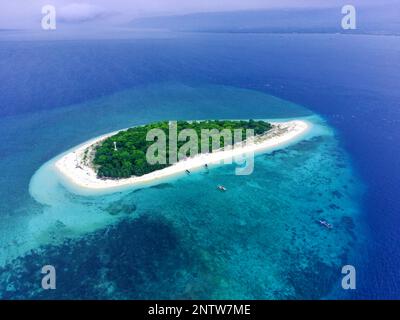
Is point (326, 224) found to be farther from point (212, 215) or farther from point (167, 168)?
point (167, 168)

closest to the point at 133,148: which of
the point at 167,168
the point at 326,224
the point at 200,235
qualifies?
the point at 167,168

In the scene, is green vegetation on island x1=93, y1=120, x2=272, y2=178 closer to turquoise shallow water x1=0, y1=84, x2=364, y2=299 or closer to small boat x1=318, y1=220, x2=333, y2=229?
turquoise shallow water x1=0, y1=84, x2=364, y2=299

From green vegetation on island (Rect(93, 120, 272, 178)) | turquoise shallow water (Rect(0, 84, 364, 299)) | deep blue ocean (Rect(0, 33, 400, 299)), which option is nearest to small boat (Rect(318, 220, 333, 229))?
turquoise shallow water (Rect(0, 84, 364, 299))

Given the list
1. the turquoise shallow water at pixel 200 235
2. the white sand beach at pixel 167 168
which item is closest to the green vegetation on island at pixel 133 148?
the white sand beach at pixel 167 168

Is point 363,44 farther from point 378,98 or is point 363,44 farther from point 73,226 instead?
point 73,226

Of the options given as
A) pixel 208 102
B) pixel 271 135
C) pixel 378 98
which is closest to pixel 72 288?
pixel 271 135

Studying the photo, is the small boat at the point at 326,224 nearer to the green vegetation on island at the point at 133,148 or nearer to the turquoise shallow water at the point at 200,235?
the turquoise shallow water at the point at 200,235
